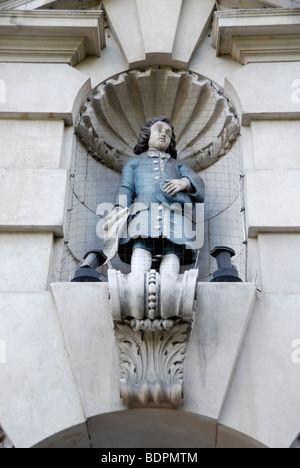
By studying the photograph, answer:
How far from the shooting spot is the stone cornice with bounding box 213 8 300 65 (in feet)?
20.7

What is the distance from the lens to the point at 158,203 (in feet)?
17.8

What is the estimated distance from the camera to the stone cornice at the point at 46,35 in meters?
6.34

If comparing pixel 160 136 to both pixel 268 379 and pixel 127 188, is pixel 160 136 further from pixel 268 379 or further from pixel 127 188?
pixel 268 379

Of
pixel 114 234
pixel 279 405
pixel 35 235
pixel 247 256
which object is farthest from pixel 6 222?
pixel 279 405

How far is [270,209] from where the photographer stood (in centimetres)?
534

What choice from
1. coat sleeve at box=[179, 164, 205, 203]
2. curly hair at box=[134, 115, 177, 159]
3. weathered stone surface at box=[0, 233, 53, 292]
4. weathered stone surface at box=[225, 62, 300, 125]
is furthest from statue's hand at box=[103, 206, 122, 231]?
weathered stone surface at box=[225, 62, 300, 125]

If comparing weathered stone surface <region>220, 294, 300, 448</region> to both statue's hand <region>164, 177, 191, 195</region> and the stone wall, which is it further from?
statue's hand <region>164, 177, 191, 195</region>

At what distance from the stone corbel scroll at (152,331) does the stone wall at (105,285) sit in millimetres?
105

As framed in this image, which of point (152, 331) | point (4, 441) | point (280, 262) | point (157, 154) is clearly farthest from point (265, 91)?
point (4, 441)

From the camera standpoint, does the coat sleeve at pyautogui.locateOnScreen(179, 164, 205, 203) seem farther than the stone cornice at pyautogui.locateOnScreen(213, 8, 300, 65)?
No

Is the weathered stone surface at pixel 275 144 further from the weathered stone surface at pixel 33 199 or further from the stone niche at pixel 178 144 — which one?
the weathered stone surface at pixel 33 199

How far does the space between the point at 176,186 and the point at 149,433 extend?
1.85 metres

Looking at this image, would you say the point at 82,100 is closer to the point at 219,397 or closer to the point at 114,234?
the point at 114,234

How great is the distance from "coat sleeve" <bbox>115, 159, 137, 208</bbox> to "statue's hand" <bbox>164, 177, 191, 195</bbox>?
299 mm
